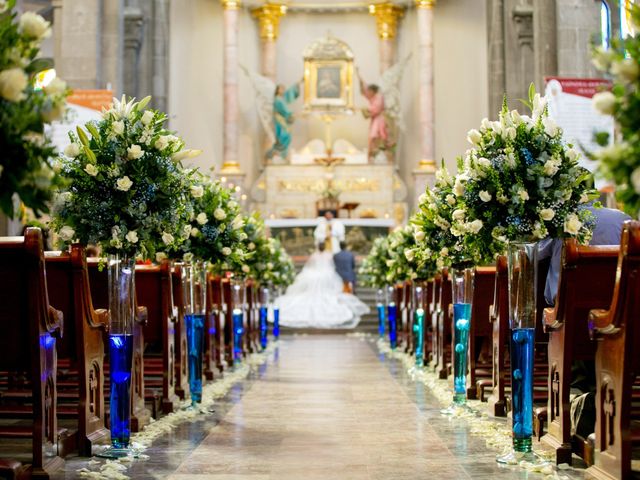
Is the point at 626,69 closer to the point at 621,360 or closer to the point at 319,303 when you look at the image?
the point at 621,360

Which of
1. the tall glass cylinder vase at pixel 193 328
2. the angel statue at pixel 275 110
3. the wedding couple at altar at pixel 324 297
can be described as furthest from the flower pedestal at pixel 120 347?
the angel statue at pixel 275 110

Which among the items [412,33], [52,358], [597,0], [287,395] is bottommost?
[287,395]

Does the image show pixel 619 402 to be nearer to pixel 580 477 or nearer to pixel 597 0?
pixel 580 477

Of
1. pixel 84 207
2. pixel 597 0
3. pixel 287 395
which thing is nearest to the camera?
pixel 84 207

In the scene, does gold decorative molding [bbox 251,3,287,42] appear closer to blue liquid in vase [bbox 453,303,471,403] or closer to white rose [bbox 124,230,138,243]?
blue liquid in vase [bbox 453,303,471,403]

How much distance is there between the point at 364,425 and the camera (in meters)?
7.55

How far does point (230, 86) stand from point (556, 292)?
21.6m

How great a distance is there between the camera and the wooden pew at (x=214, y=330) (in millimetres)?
11008

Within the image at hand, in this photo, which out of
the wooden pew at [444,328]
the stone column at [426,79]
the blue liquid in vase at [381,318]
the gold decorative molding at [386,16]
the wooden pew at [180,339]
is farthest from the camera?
the gold decorative molding at [386,16]

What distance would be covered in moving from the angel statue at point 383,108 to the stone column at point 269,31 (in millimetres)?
2396

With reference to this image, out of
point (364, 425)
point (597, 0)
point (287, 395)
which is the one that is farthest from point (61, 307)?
point (597, 0)

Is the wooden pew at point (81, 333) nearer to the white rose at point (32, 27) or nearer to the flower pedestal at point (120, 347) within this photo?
the flower pedestal at point (120, 347)

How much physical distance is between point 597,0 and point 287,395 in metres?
11.1

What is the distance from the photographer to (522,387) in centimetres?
601
